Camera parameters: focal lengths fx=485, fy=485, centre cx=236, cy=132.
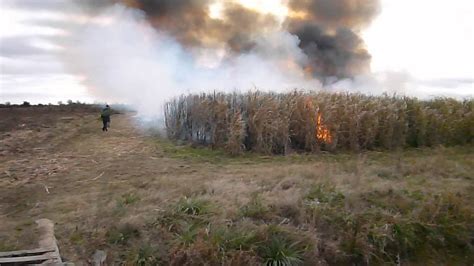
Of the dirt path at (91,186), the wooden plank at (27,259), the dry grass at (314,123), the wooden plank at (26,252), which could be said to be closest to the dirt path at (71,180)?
the dirt path at (91,186)

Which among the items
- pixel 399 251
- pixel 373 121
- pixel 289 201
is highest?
pixel 373 121

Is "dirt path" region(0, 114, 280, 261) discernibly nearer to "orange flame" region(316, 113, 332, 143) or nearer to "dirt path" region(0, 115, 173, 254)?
"dirt path" region(0, 115, 173, 254)

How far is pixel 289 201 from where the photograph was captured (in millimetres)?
7617

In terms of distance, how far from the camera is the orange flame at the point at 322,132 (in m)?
12.7

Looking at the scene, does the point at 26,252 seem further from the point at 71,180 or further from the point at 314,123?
the point at 314,123

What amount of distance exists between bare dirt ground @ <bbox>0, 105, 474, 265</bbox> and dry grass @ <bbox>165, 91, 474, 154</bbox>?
29.4 inches

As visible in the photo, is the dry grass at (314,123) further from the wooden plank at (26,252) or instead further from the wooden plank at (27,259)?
the wooden plank at (27,259)

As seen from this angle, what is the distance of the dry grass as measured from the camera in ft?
40.9

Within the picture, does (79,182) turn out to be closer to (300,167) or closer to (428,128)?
(300,167)

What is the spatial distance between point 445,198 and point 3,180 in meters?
7.98

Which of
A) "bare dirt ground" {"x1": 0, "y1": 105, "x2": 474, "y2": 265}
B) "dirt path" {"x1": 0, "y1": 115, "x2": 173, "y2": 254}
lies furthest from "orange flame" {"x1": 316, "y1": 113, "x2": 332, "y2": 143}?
"dirt path" {"x1": 0, "y1": 115, "x2": 173, "y2": 254}

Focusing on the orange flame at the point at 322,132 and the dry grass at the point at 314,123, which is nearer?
the dry grass at the point at 314,123

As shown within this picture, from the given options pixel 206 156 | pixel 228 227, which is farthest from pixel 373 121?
pixel 228 227

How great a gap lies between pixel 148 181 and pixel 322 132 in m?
5.53
